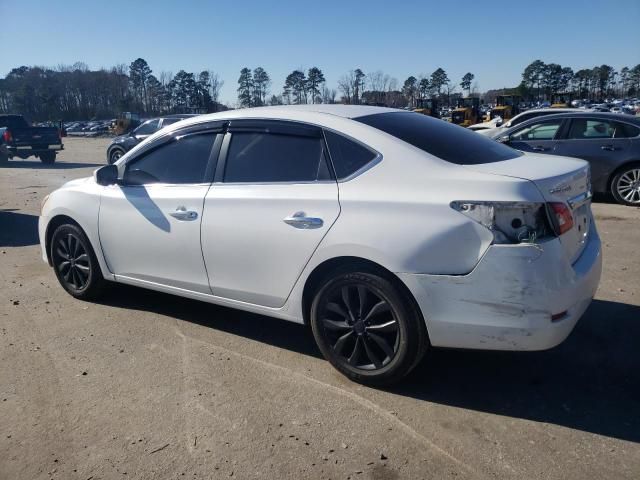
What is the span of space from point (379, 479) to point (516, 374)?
138cm

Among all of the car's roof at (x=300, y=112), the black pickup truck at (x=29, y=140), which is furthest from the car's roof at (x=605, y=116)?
the black pickup truck at (x=29, y=140)

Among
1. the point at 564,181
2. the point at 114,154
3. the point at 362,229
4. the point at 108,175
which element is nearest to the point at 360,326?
the point at 362,229

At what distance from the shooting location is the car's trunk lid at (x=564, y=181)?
113 inches

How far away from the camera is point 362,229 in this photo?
3061 millimetres

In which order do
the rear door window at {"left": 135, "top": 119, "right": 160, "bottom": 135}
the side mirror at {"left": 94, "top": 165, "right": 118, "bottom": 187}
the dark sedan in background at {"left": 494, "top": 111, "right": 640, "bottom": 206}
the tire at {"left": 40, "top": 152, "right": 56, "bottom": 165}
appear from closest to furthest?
the side mirror at {"left": 94, "top": 165, "right": 118, "bottom": 187}
the dark sedan in background at {"left": 494, "top": 111, "right": 640, "bottom": 206}
the rear door window at {"left": 135, "top": 119, "right": 160, "bottom": 135}
the tire at {"left": 40, "top": 152, "right": 56, "bottom": 165}

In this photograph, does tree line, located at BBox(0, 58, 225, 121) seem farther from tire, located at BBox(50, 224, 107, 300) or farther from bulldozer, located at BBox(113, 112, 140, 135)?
tire, located at BBox(50, 224, 107, 300)

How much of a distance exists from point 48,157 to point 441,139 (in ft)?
67.9

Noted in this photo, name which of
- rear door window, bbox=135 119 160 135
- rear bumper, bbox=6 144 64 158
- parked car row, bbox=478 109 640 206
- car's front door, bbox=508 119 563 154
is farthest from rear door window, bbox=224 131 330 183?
rear bumper, bbox=6 144 64 158

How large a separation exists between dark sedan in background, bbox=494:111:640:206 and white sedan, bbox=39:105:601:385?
588 cm

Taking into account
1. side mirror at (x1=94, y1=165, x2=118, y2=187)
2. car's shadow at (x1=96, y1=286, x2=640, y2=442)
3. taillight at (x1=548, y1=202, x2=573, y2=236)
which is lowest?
car's shadow at (x1=96, y1=286, x2=640, y2=442)

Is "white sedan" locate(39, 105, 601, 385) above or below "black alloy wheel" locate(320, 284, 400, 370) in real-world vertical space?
above

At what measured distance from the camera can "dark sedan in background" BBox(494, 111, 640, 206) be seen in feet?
28.7

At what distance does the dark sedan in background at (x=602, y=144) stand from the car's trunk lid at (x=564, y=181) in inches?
213

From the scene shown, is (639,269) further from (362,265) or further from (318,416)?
(318,416)
